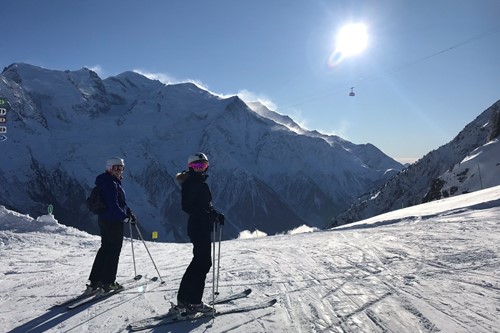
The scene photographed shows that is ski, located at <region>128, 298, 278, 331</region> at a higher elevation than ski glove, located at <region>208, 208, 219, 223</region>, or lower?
lower

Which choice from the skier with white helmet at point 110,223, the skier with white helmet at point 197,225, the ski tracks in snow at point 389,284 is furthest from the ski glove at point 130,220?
the ski tracks in snow at point 389,284

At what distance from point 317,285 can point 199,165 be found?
3.54 metres

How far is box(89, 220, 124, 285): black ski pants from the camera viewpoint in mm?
8648

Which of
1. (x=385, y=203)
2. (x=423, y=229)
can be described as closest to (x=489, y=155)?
(x=423, y=229)

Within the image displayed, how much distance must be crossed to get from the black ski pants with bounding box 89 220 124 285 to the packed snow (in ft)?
1.77

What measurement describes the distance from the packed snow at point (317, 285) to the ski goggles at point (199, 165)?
2.47 meters

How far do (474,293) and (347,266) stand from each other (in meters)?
3.27

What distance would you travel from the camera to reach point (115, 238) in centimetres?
870

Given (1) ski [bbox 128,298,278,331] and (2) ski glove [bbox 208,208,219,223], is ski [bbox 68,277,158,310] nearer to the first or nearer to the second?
(1) ski [bbox 128,298,278,331]

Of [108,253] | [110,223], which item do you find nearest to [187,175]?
[110,223]

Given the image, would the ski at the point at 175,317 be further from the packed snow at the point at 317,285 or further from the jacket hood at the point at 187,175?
the jacket hood at the point at 187,175

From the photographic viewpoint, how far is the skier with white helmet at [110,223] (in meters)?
8.55

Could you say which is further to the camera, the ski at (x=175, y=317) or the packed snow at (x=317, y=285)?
the ski at (x=175, y=317)

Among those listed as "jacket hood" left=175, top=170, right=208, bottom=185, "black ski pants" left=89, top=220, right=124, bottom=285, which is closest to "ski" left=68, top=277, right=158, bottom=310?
"black ski pants" left=89, top=220, right=124, bottom=285
